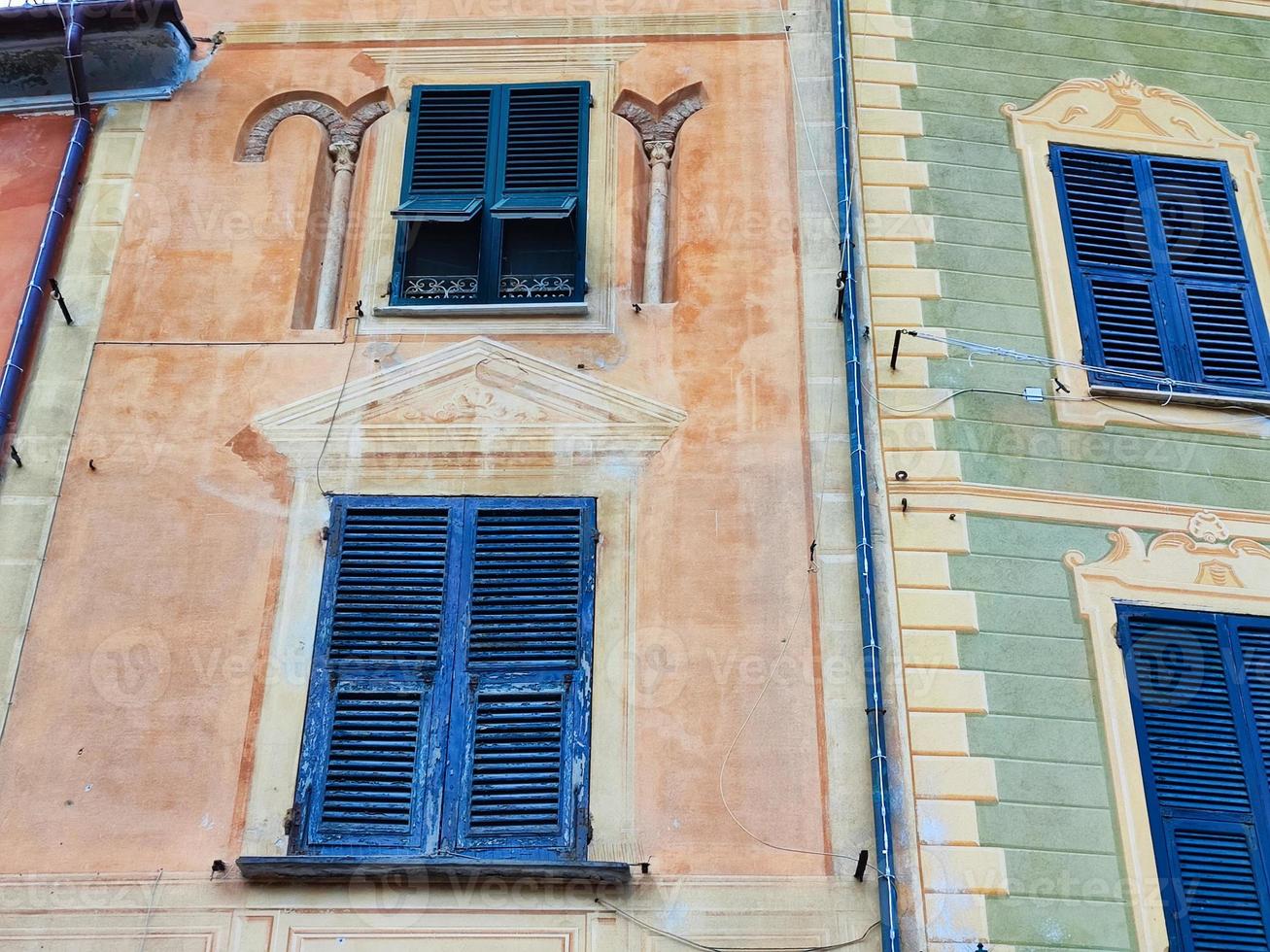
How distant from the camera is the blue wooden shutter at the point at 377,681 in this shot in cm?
926

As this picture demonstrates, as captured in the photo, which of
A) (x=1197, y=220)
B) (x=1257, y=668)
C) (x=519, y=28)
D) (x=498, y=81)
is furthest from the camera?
(x=519, y=28)

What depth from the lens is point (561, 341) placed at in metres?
11.0

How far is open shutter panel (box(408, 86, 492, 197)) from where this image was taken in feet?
39.0

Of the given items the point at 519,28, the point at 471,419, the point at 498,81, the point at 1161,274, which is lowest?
the point at 471,419

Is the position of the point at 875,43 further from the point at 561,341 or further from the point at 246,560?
the point at 246,560

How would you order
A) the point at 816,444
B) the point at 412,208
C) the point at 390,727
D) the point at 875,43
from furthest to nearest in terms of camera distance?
the point at 875,43 < the point at 412,208 < the point at 816,444 < the point at 390,727

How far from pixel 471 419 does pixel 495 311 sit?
0.91m

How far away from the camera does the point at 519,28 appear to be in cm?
1252

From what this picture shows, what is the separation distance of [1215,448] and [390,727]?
541 cm

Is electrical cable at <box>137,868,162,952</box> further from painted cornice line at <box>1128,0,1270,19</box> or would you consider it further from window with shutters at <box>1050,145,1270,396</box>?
painted cornice line at <box>1128,0,1270,19</box>

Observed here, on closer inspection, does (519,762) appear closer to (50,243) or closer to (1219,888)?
(1219,888)

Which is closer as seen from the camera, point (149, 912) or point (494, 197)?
point (149, 912)

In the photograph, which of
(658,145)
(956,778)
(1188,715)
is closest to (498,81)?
(658,145)

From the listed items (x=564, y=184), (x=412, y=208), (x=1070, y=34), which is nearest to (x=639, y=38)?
(x=564, y=184)
